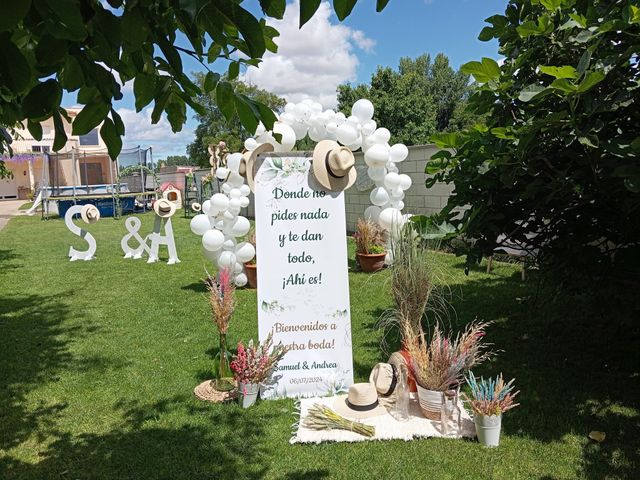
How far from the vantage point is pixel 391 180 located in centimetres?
703

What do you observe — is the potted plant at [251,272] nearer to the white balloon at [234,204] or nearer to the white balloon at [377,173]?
the white balloon at [234,204]

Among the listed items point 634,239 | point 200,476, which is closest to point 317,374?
point 200,476

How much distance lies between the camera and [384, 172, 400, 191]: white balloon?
702 cm

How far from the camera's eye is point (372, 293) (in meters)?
6.50

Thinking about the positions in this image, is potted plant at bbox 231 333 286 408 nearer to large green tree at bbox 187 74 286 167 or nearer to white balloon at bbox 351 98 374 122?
white balloon at bbox 351 98 374 122

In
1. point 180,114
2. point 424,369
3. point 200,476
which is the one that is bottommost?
point 200,476

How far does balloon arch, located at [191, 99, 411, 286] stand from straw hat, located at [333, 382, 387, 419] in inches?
74.0

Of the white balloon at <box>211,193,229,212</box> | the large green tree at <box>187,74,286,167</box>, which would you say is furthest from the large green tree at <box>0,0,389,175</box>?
the large green tree at <box>187,74,286,167</box>

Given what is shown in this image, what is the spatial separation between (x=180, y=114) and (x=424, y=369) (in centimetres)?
225

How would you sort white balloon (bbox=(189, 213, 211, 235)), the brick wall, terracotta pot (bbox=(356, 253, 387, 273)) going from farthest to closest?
the brick wall, terracotta pot (bbox=(356, 253, 387, 273)), white balloon (bbox=(189, 213, 211, 235))

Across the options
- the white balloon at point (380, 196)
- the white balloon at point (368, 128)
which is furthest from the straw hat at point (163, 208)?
the white balloon at point (368, 128)

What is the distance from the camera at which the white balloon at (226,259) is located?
641 centimetres

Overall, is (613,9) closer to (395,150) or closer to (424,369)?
(424,369)

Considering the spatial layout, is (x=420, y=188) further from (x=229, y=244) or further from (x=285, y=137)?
(x=285, y=137)
